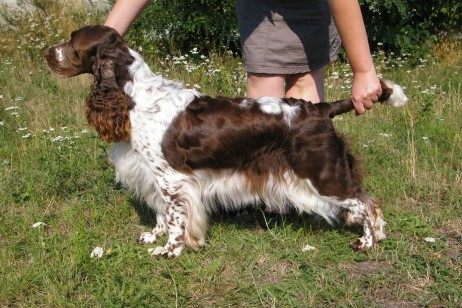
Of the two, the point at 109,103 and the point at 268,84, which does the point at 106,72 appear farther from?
the point at 268,84

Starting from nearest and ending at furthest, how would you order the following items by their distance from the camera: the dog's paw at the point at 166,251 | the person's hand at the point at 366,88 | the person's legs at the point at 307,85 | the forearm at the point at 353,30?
the forearm at the point at 353,30 → the person's hand at the point at 366,88 → the dog's paw at the point at 166,251 → the person's legs at the point at 307,85

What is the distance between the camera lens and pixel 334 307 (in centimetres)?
284

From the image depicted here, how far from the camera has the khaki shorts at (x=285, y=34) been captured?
3.56m

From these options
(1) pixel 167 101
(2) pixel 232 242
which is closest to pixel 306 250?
(2) pixel 232 242

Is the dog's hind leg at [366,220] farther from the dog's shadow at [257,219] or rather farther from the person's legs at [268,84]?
the person's legs at [268,84]

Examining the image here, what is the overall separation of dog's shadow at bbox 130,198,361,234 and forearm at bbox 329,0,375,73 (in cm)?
118

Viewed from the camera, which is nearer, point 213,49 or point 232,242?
point 232,242

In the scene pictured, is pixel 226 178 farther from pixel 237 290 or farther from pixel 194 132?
pixel 237 290

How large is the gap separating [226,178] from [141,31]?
212 inches

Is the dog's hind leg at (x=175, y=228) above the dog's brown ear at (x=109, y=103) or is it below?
below

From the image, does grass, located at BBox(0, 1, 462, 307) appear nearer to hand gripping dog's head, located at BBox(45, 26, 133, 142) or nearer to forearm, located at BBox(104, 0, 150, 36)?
hand gripping dog's head, located at BBox(45, 26, 133, 142)

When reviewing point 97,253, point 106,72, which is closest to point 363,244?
point 97,253

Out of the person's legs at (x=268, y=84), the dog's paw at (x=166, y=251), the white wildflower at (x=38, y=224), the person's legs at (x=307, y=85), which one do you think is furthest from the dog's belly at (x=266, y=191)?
the white wildflower at (x=38, y=224)

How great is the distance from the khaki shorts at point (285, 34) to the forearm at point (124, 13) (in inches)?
28.0
